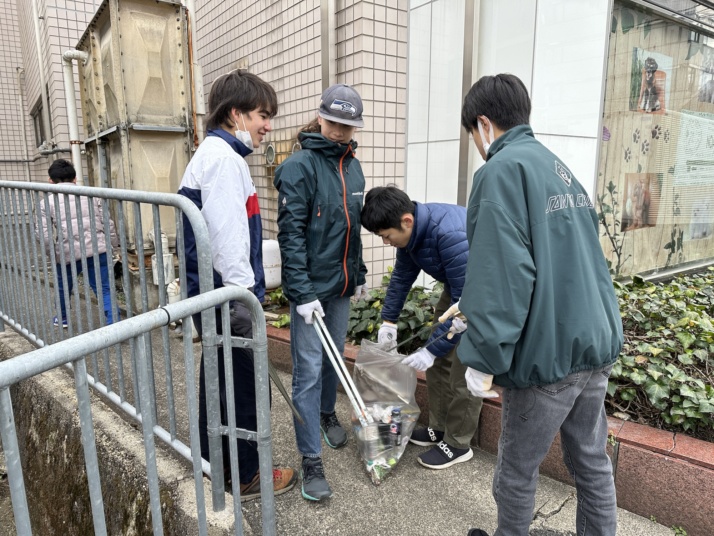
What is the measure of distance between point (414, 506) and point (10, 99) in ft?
39.9

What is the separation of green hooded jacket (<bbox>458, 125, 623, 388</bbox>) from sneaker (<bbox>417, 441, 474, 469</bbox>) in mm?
1318

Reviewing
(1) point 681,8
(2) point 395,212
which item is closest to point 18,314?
(2) point 395,212

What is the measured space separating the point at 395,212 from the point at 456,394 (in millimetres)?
1117

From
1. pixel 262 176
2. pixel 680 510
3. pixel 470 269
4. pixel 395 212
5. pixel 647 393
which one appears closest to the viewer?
pixel 470 269

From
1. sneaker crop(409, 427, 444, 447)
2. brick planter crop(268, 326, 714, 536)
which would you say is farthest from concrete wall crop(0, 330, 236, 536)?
brick planter crop(268, 326, 714, 536)

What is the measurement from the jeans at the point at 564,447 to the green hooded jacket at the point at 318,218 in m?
1.17

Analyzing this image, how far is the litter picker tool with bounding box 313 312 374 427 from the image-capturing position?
102 inches

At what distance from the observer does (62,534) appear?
2564mm

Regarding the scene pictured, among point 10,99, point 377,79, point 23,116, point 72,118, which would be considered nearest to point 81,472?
point 377,79

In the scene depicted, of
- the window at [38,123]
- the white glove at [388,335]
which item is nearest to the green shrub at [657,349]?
the white glove at [388,335]

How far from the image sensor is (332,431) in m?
3.15

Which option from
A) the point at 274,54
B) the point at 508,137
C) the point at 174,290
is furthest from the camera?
the point at 274,54

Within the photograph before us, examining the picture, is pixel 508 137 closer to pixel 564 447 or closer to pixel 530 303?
pixel 530 303

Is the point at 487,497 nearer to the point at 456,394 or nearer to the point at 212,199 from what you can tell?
the point at 456,394
